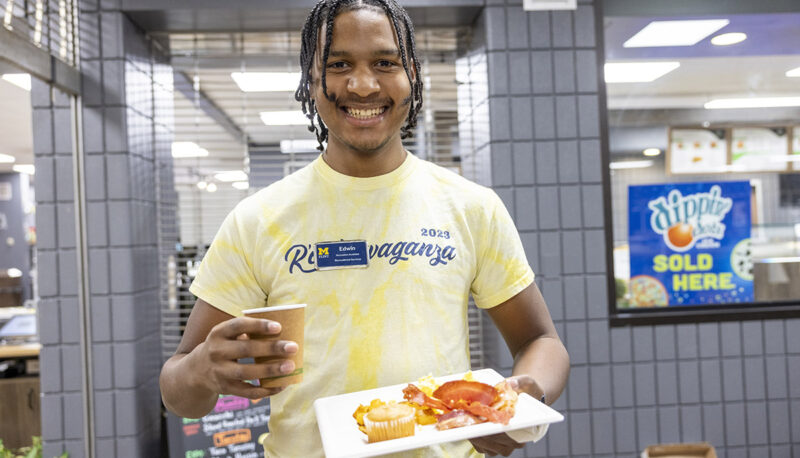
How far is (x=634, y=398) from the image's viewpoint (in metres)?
3.12

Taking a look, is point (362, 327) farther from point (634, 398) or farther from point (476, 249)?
point (634, 398)

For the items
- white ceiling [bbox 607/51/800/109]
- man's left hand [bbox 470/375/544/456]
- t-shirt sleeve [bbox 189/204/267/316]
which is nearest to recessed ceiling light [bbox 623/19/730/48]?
white ceiling [bbox 607/51/800/109]

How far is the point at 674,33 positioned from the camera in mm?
3359

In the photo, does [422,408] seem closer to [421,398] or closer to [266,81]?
[421,398]

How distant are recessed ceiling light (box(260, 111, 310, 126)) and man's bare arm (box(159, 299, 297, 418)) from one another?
98.7 inches

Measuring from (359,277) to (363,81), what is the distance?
14.6 inches

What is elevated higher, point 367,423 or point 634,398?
point 367,423

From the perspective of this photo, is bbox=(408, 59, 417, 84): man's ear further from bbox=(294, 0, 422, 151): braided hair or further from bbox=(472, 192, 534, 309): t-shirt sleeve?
bbox=(472, 192, 534, 309): t-shirt sleeve

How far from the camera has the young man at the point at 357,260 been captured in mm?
1115

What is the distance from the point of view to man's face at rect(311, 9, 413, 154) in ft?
3.63

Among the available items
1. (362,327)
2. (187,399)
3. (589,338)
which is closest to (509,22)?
(589,338)

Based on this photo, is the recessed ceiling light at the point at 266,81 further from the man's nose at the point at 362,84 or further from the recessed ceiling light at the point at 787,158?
the recessed ceiling light at the point at 787,158

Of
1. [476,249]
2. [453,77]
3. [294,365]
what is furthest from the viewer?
[453,77]

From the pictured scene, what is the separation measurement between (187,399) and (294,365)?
11.9 inches
